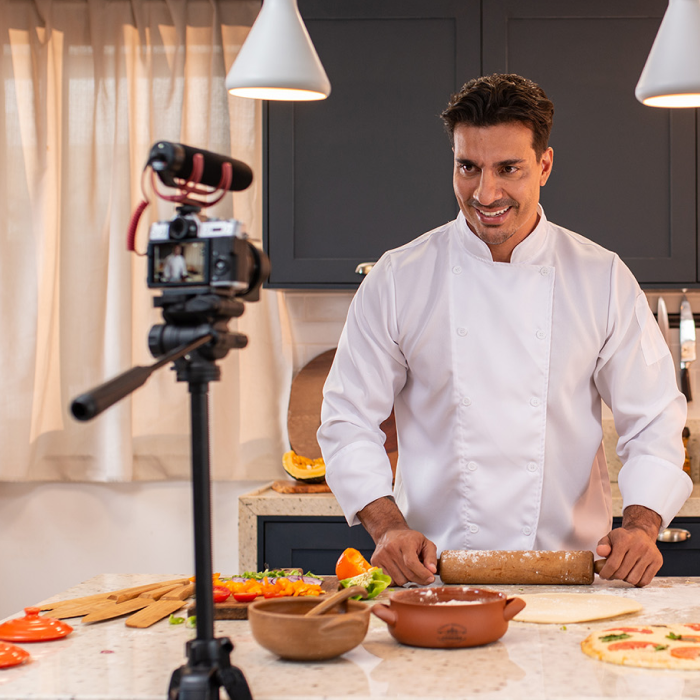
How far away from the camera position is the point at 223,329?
3.23 ft

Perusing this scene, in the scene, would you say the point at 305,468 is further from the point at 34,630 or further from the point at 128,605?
the point at 34,630

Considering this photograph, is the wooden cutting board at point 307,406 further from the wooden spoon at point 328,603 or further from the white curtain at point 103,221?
the wooden spoon at point 328,603

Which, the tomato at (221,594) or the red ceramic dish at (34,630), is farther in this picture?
the tomato at (221,594)

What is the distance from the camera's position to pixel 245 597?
1.40 m

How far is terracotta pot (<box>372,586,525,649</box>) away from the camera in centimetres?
116

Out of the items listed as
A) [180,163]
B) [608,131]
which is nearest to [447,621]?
[180,163]

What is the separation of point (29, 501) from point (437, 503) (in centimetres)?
207

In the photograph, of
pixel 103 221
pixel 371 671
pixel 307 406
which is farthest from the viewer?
pixel 103 221

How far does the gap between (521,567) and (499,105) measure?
966mm

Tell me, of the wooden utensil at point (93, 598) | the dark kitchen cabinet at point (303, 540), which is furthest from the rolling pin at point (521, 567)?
the dark kitchen cabinet at point (303, 540)

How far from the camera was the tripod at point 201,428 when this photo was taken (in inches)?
37.4

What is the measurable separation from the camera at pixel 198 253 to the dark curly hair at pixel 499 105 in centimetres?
107

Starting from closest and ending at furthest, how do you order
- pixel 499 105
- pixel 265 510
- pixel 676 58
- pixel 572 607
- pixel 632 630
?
pixel 632 630
pixel 572 607
pixel 676 58
pixel 499 105
pixel 265 510

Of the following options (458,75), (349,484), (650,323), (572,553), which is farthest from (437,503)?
(458,75)
